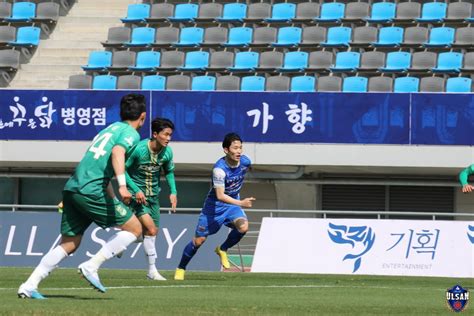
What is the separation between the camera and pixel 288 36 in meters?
29.7

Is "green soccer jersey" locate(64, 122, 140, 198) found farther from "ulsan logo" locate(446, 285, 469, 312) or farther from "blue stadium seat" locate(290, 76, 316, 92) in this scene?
"blue stadium seat" locate(290, 76, 316, 92)

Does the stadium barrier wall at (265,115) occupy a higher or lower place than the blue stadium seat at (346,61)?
lower

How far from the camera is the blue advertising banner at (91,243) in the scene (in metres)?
22.0

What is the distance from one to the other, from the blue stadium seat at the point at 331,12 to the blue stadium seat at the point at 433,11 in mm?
1812

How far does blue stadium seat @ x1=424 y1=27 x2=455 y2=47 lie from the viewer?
93.1 feet

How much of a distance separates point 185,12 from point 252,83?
3.90 metres

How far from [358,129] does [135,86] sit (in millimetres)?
5610

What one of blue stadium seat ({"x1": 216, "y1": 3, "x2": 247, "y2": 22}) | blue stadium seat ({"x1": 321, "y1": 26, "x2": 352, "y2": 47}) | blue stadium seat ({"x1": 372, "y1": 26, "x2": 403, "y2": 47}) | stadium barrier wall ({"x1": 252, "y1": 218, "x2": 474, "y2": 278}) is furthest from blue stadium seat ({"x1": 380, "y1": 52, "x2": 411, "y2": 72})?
stadium barrier wall ({"x1": 252, "y1": 218, "x2": 474, "y2": 278})

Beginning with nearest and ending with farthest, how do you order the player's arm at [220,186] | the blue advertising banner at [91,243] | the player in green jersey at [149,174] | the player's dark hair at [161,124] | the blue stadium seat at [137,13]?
the player's dark hair at [161,124] < the player in green jersey at [149,174] < the player's arm at [220,186] < the blue advertising banner at [91,243] < the blue stadium seat at [137,13]

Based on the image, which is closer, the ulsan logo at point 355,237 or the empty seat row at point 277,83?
the ulsan logo at point 355,237

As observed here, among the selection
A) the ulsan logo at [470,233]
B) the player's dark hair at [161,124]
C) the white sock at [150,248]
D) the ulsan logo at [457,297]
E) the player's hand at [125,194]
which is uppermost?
the player's dark hair at [161,124]

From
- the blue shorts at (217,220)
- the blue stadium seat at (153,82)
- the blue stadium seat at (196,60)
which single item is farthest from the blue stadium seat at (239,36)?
the blue shorts at (217,220)

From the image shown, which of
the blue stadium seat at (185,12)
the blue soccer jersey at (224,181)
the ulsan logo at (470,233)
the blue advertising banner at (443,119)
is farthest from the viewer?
the blue stadium seat at (185,12)

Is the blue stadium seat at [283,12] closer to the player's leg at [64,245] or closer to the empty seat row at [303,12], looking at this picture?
the empty seat row at [303,12]
